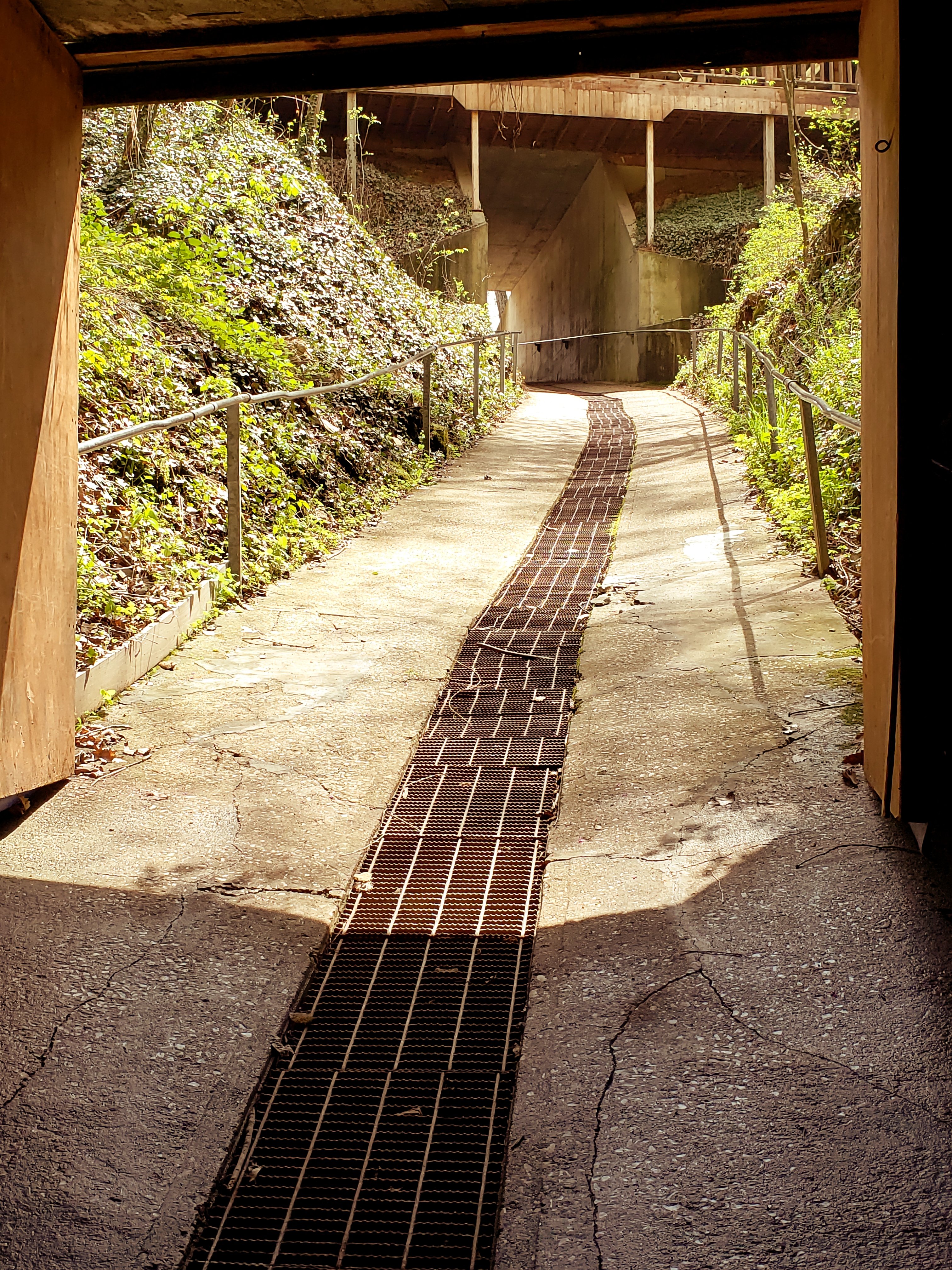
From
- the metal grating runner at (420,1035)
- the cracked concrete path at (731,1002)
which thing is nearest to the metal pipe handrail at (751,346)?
the cracked concrete path at (731,1002)

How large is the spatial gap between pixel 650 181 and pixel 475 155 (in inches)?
149

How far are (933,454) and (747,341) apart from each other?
9.51 meters

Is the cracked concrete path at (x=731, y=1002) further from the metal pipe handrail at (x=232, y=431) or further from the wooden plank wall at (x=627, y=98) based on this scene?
the wooden plank wall at (x=627, y=98)

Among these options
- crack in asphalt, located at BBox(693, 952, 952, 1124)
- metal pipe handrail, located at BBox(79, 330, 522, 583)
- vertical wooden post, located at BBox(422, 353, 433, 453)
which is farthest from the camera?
vertical wooden post, located at BBox(422, 353, 433, 453)

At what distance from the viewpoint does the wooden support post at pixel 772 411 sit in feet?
30.0

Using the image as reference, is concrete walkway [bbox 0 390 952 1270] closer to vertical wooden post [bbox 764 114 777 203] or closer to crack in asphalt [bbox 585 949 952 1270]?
crack in asphalt [bbox 585 949 952 1270]

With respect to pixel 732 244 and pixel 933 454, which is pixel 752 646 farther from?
pixel 732 244

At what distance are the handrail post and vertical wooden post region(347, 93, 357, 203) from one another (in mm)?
13296

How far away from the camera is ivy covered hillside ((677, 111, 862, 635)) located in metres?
7.40

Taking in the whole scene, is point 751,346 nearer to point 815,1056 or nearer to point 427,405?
point 427,405

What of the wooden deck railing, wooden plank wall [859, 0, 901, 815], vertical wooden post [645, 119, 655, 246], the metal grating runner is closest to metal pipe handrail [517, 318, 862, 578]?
wooden plank wall [859, 0, 901, 815]

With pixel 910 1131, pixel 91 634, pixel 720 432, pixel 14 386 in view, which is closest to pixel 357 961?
pixel 910 1131

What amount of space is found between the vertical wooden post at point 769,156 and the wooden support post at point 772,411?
14.8 metres

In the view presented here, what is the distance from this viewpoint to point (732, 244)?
920 inches
